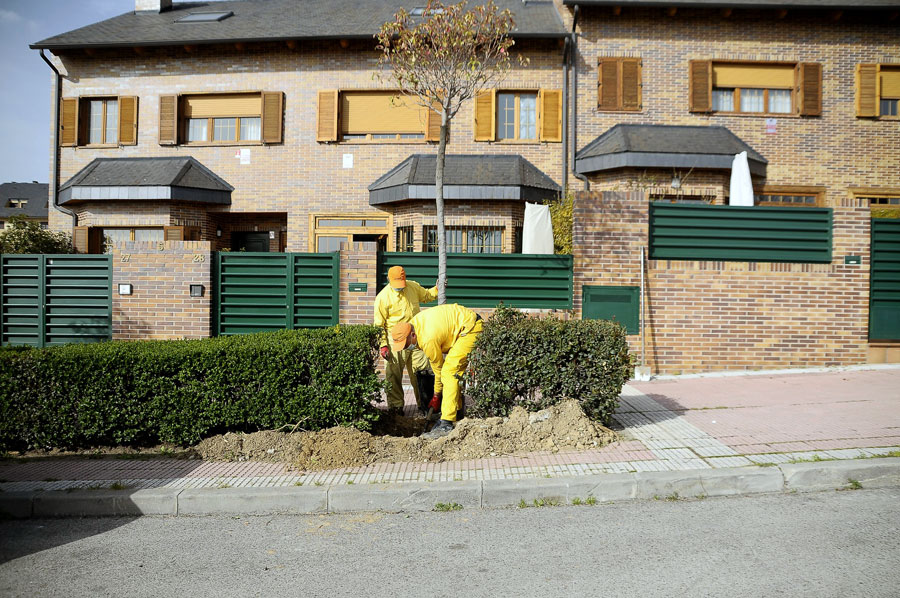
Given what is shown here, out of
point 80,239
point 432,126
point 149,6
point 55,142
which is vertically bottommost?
point 80,239

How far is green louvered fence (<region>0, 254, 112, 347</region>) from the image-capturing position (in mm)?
9203

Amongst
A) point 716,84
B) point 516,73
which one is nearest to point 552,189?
point 516,73

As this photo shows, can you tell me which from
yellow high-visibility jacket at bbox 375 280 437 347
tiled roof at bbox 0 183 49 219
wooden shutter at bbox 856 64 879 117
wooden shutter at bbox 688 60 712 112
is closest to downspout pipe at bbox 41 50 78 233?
yellow high-visibility jacket at bbox 375 280 437 347

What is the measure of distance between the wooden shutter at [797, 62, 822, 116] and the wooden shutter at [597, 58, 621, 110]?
15.1 feet

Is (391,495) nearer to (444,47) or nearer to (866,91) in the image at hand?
(444,47)

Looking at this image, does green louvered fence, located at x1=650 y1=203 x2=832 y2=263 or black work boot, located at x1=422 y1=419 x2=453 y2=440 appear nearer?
black work boot, located at x1=422 y1=419 x2=453 y2=440

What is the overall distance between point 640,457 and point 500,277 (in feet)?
14.4

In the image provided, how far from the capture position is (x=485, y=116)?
15.3 meters

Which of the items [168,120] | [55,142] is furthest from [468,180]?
[55,142]

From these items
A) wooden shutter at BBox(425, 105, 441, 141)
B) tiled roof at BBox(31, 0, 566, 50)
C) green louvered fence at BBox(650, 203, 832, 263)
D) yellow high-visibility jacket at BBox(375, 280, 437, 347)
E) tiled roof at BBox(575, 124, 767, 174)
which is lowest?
yellow high-visibility jacket at BBox(375, 280, 437, 347)

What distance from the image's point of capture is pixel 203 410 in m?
5.66

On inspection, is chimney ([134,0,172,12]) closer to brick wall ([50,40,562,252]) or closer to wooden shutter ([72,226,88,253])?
brick wall ([50,40,562,252])

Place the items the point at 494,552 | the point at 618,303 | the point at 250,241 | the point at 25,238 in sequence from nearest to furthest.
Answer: the point at 494,552 → the point at 618,303 → the point at 25,238 → the point at 250,241

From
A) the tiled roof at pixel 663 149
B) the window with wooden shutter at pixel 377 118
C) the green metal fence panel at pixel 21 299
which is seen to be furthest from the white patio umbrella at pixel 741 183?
the green metal fence panel at pixel 21 299
